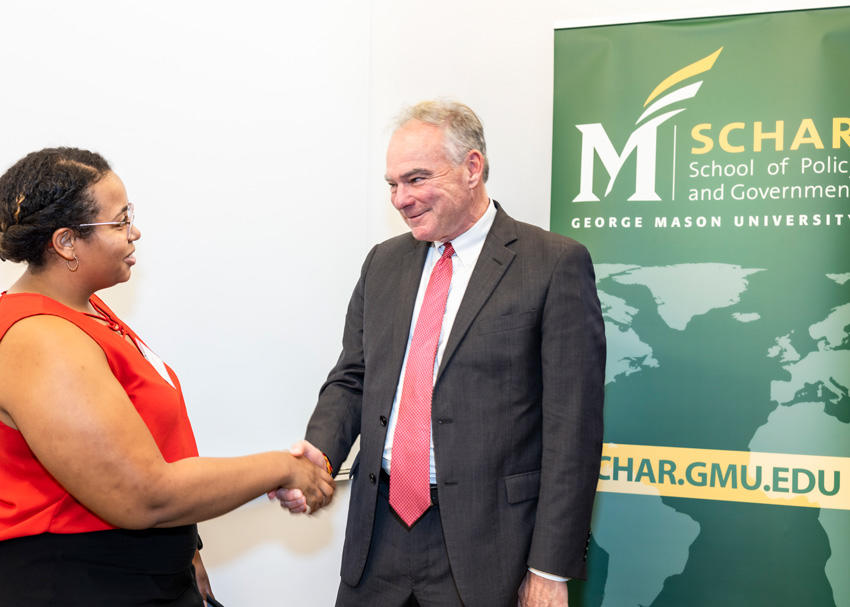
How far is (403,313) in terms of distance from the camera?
2.20 meters

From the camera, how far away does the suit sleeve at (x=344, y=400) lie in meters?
2.33

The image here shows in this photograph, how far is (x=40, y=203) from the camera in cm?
158

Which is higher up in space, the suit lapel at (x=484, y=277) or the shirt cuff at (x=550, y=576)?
the suit lapel at (x=484, y=277)

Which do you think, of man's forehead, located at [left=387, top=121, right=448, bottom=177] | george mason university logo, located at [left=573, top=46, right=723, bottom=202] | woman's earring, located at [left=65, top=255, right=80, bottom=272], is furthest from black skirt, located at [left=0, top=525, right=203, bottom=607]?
george mason university logo, located at [left=573, top=46, right=723, bottom=202]

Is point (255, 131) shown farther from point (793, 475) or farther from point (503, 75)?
point (793, 475)

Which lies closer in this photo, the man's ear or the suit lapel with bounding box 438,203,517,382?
the suit lapel with bounding box 438,203,517,382

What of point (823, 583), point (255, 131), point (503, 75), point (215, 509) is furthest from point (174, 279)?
point (823, 583)

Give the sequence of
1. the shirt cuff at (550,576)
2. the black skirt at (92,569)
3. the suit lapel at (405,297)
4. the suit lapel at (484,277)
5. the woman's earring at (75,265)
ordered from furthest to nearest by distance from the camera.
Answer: the suit lapel at (405,297) < the suit lapel at (484,277) < the shirt cuff at (550,576) < the woman's earring at (75,265) < the black skirt at (92,569)

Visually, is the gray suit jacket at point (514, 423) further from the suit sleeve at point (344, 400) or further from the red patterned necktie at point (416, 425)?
the suit sleeve at point (344, 400)

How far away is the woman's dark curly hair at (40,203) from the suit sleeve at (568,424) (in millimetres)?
1156

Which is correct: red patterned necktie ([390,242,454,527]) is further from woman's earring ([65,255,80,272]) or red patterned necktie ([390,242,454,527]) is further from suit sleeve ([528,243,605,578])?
woman's earring ([65,255,80,272])

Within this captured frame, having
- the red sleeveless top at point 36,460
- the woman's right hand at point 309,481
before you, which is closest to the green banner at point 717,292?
the woman's right hand at point 309,481

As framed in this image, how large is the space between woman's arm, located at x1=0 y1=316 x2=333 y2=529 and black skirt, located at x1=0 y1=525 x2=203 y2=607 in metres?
0.11

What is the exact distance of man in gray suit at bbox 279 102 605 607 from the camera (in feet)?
6.44
